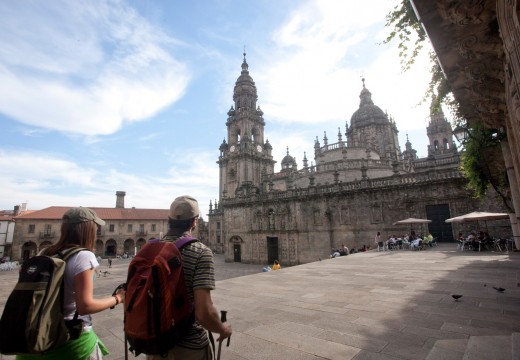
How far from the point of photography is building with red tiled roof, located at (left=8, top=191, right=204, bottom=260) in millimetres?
44344

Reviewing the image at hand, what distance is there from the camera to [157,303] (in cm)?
178

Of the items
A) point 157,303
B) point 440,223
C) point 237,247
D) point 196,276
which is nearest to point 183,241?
point 196,276

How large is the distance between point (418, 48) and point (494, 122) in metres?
2.43

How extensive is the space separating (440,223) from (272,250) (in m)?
18.3

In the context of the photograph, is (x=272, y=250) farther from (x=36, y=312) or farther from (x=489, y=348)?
(x=36, y=312)

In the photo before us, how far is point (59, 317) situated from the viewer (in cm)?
200

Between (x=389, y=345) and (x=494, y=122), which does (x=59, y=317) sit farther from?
(x=494, y=122)

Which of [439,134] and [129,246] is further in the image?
[129,246]

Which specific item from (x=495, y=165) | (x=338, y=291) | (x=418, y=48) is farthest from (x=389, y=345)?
(x=495, y=165)

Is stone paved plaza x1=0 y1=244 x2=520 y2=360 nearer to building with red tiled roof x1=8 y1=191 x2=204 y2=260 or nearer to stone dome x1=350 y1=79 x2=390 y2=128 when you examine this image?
stone dome x1=350 y1=79 x2=390 y2=128

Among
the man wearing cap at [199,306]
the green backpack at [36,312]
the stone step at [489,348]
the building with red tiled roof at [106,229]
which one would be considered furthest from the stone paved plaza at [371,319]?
the building with red tiled roof at [106,229]

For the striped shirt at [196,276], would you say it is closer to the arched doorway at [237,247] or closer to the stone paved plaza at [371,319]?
the stone paved plaza at [371,319]

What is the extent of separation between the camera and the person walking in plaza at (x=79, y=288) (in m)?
2.08

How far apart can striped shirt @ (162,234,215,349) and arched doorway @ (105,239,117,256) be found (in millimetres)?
56624
